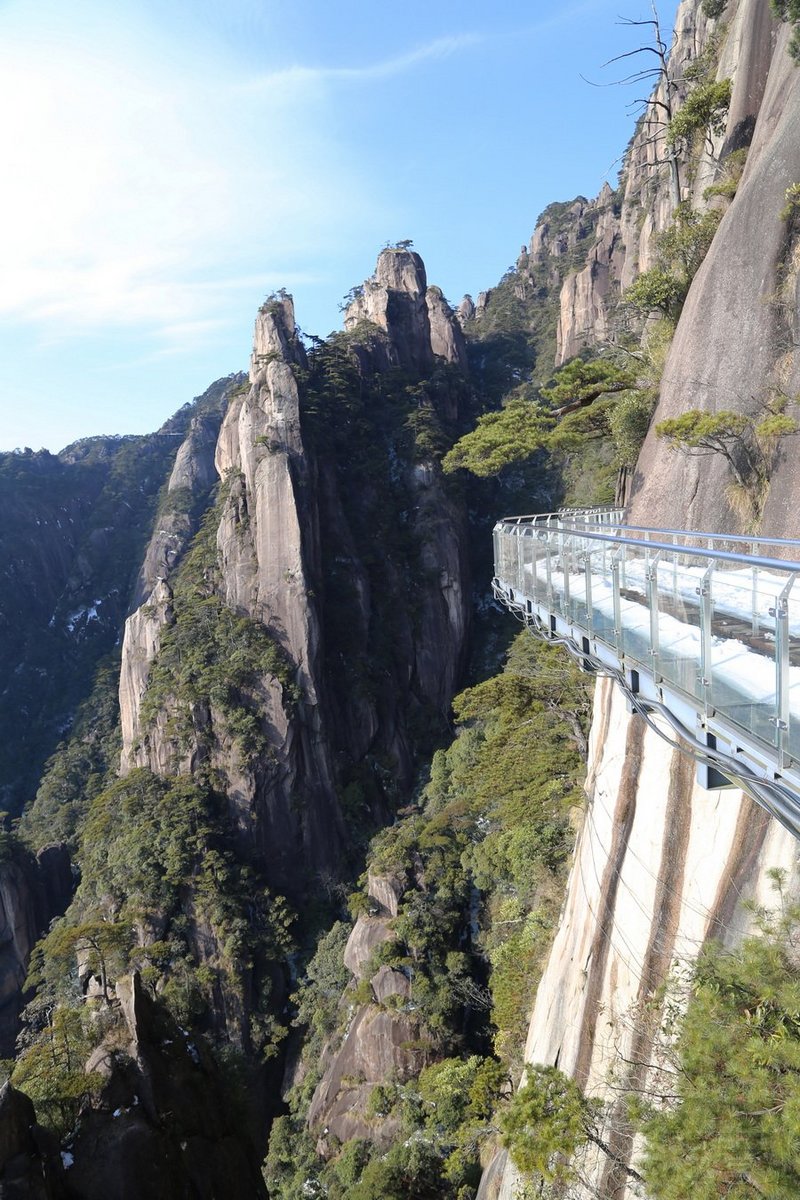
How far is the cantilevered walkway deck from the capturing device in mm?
3031

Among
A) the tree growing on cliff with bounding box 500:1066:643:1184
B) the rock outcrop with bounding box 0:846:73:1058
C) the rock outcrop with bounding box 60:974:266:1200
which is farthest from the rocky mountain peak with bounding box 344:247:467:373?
the tree growing on cliff with bounding box 500:1066:643:1184

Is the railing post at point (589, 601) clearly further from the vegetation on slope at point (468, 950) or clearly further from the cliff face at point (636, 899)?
the vegetation on slope at point (468, 950)

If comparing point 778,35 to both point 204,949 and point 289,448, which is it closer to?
point 289,448

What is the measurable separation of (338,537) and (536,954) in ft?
90.1

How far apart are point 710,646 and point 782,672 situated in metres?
0.66

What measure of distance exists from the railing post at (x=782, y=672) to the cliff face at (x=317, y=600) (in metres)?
29.8

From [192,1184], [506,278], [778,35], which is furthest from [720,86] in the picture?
[506,278]

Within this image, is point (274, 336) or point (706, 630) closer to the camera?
point (706, 630)

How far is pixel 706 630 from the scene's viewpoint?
369 cm

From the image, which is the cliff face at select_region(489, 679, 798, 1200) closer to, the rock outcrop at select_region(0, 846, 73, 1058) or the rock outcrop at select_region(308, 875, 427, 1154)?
the rock outcrop at select_region(308, 875, 427, 1154)

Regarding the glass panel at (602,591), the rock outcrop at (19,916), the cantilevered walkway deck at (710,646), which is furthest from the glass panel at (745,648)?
the rock outcrop at (19,916)

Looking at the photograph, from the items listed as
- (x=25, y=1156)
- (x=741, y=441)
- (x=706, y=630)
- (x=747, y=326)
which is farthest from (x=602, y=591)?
(x=25, y=1156)

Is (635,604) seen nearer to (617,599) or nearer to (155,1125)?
(617,599)

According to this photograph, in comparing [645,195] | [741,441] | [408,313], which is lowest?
[741,441]
